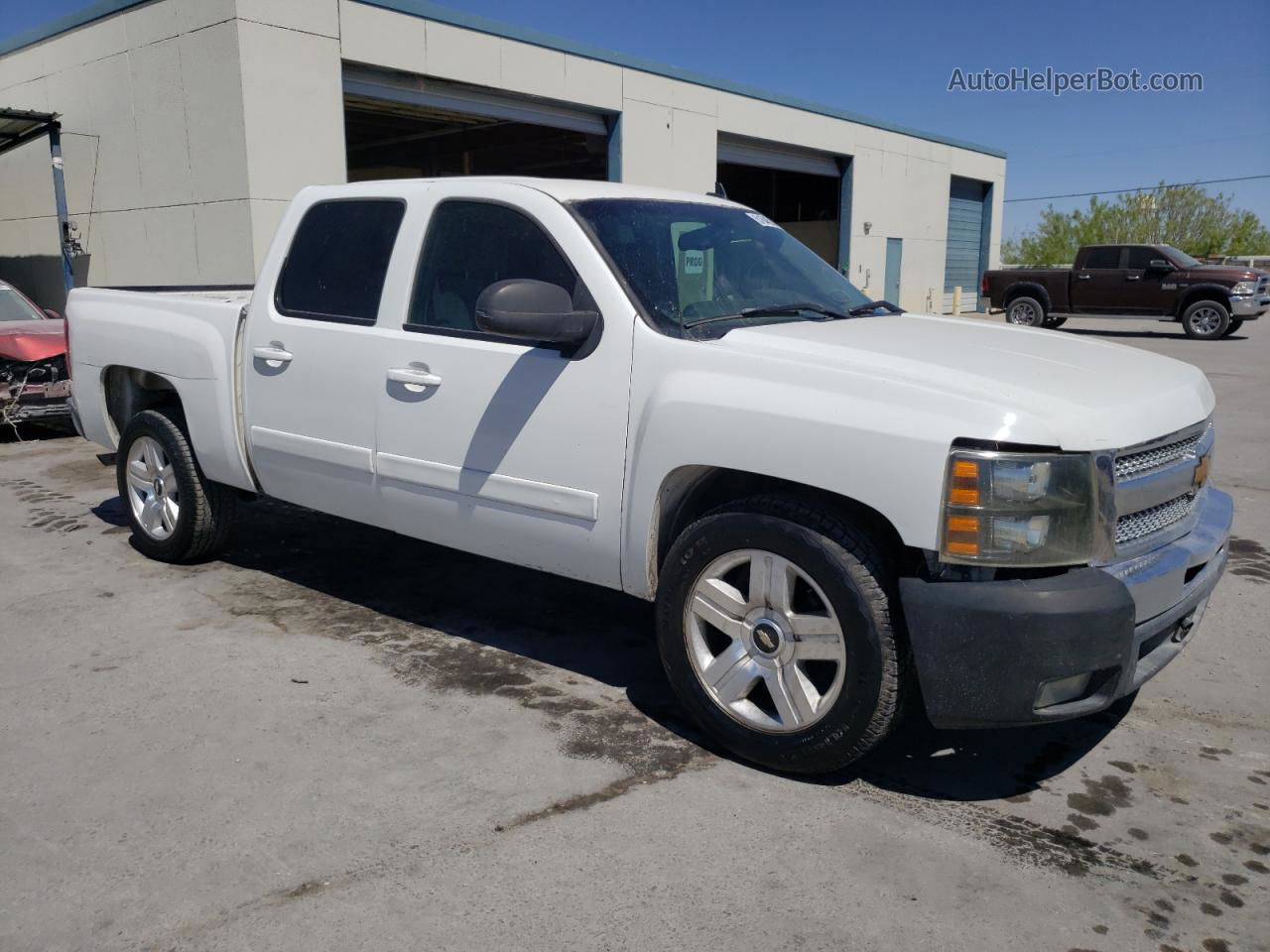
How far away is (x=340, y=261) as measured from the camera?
4727mm

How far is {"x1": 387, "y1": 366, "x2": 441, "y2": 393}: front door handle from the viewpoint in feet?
13.7

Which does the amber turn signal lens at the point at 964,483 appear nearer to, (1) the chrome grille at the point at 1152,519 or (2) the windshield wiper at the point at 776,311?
(1) the chrome grille at the point at 1152,519

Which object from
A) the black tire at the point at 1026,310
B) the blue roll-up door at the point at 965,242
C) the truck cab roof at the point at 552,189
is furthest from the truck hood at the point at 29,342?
the blue roll-up door at the point at 965,242

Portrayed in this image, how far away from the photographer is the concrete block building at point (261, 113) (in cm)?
1261

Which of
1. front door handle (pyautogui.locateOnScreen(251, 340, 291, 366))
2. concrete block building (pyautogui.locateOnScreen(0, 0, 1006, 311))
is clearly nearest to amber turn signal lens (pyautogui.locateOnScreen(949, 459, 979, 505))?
front door handle (pyautogui.locateOnScreen(251, 340, 291, 366))

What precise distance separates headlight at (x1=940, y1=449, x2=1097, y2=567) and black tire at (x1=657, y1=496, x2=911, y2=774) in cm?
29

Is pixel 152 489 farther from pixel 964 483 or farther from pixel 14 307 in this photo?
pixel 14 307

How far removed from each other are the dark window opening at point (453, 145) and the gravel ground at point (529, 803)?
12.5 meters

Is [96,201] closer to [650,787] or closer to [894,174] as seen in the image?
[650,787]

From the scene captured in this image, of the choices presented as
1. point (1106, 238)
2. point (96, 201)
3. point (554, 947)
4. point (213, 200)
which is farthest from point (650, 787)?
point (1106, 238)

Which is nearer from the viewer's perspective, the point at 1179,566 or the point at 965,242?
the point at 1179,566

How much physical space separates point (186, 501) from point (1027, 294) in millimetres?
22636

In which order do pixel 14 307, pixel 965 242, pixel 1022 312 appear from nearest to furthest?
pixel 14 307, pixel 1022 312, pixel 965 242

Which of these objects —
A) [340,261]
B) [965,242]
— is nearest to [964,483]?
[340,261]
